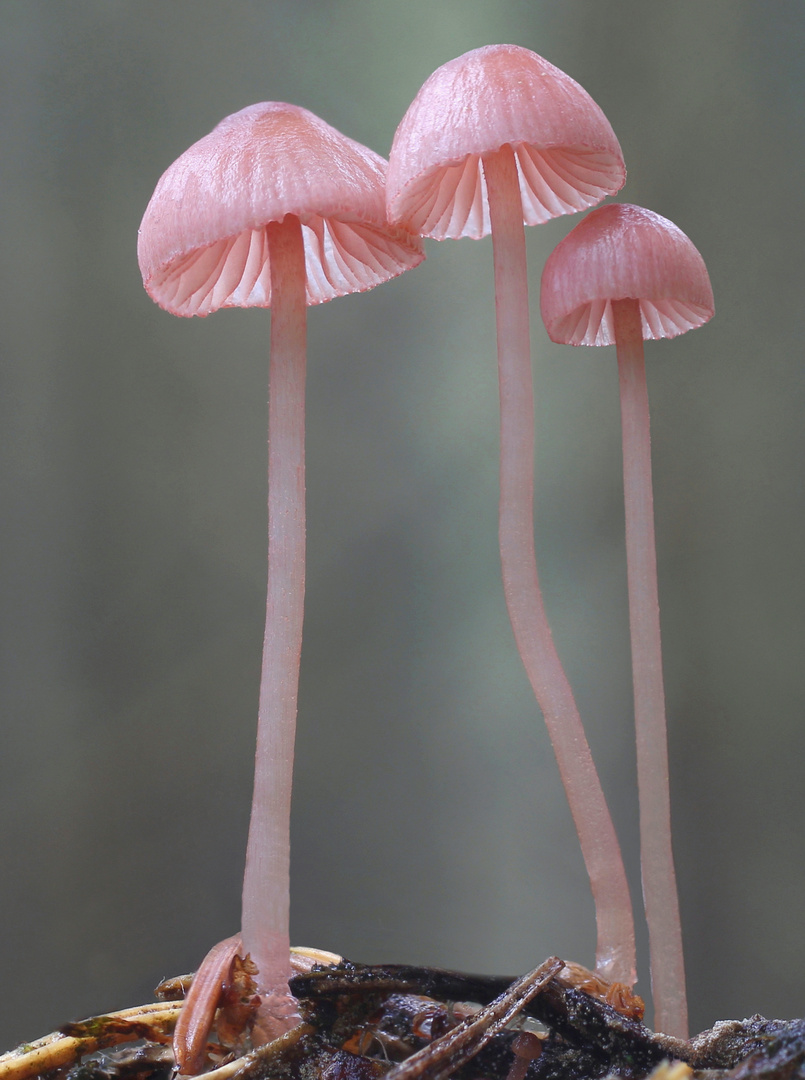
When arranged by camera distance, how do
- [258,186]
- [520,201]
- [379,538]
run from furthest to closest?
[379,538] → [520,201] → [258,186]

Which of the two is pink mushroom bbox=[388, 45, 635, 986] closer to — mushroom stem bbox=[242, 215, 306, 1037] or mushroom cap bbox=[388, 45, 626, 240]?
mushroom cap bbox=[388, 45, 626, 240]

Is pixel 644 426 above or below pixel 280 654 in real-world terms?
above

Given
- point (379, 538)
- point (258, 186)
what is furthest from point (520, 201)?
point (379, 538)

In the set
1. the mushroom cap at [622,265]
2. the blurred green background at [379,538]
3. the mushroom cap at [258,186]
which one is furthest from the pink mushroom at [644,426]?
the blurred green background at [379,538]

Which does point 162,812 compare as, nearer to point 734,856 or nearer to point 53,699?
point 53,699

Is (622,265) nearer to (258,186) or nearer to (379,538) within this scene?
(258,186)

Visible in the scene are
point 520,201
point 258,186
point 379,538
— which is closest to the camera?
point 258,186
